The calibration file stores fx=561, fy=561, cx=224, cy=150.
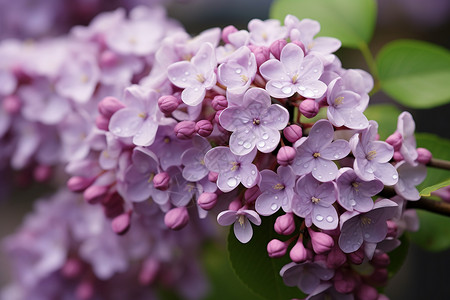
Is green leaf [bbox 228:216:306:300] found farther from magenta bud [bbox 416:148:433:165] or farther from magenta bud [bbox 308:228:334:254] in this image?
magenta bud [bbox 416:148:433:165]

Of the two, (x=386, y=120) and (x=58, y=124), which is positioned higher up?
(x=386, y=120)

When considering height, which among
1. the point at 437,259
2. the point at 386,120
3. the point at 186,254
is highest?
the point at 386,120

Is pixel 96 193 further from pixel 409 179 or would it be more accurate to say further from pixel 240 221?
pixel 409 179

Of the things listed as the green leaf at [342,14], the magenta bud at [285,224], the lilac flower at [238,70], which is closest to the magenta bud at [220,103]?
the lilac flower at [238,70]

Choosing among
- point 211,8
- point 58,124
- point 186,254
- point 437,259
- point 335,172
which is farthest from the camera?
point 211,8

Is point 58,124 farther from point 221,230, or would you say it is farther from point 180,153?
point 221,230

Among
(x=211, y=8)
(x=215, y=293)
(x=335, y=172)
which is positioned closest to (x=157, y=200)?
(x=335, y=172)

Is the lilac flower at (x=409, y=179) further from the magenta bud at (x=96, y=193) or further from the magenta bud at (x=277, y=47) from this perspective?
the magenta bud at (x=96, y=193)
